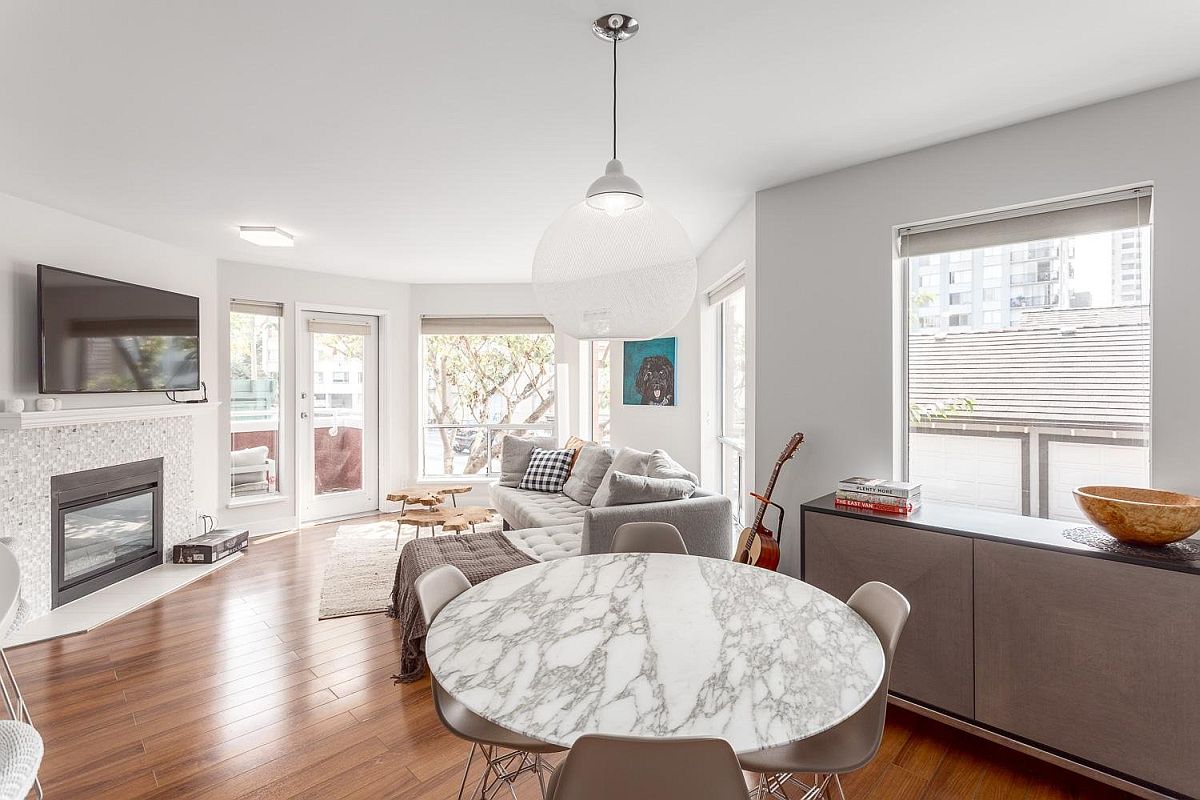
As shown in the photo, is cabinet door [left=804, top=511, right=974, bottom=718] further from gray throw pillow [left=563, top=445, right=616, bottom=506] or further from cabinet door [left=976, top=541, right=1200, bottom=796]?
gray throw pillow [left=563, top=445, right=616, bottom=506]

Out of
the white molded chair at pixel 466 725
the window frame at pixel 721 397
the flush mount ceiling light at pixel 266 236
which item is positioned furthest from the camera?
the window frame at pixel 721 397

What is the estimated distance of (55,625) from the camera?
317cm

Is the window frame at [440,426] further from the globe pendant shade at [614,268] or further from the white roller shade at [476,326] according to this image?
the globe pendant shade at [614,268]

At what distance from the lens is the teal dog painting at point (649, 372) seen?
4.88 m

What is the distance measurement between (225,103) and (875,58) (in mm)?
2307

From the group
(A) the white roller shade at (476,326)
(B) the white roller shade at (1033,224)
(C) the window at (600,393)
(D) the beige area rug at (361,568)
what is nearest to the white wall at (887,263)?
(B) the white roller shade at (1033,224)

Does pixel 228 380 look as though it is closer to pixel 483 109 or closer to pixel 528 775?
pixel 483 109

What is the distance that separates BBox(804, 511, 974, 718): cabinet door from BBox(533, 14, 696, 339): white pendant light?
1.42m

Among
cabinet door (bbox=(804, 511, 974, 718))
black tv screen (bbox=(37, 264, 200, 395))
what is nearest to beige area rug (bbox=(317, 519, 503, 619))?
black tv screen (bbox=(37, 264, 200, 395))

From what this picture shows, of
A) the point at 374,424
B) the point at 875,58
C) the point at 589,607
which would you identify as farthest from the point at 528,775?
the point at 374,424

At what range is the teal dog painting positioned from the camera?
192 inches

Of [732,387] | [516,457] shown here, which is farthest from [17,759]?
[516,457]

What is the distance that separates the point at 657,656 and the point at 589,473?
3368 mm

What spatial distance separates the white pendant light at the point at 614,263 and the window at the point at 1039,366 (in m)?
1.75
